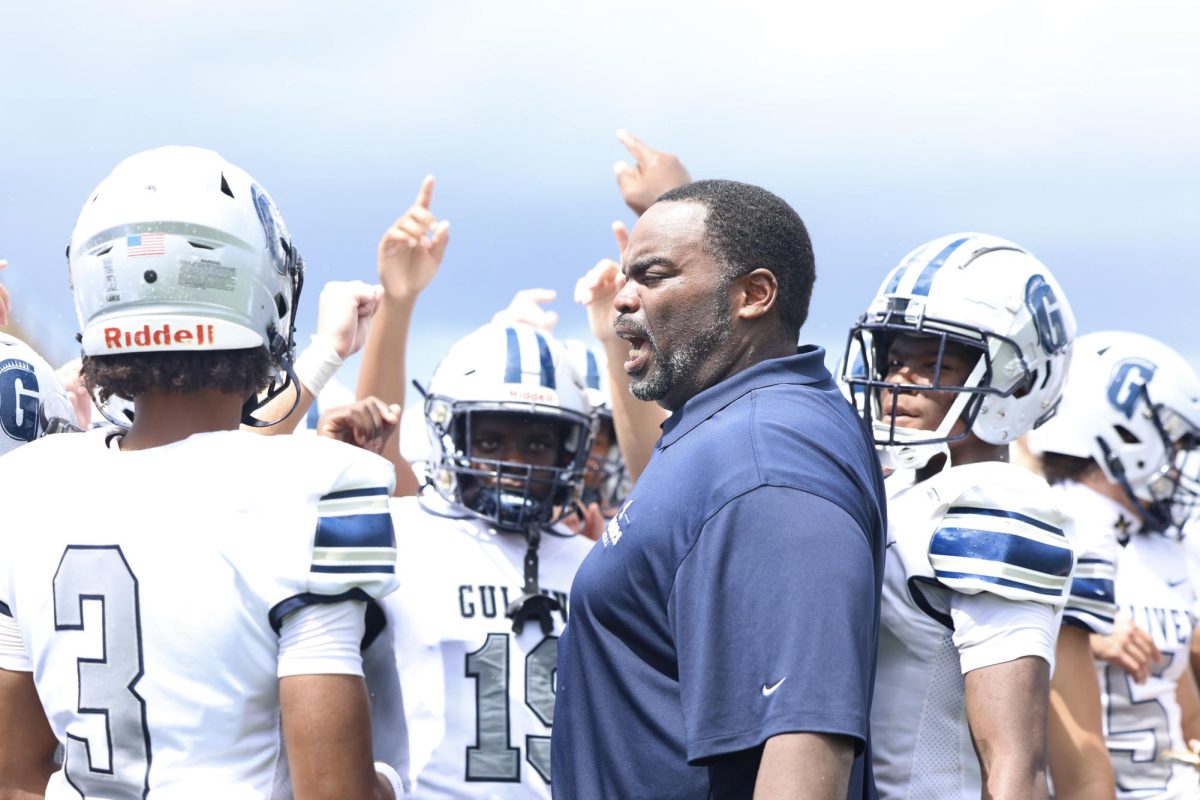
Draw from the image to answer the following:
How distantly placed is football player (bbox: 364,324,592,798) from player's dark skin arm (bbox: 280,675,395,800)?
0.94m

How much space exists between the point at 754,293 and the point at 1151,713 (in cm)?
273

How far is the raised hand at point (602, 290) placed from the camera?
4887 mm

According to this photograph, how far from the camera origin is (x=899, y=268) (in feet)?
10.9

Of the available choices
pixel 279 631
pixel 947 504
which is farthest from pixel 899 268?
pixel 279 631

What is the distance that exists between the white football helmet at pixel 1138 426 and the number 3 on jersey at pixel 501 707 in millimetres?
2313

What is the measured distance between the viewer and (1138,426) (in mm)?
4785

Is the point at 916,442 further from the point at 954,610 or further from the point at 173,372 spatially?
the point at 173,372

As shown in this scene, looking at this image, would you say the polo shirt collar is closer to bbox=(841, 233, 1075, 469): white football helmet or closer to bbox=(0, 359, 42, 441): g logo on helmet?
bbox=(841, 233, 1075, 469): white football helmet

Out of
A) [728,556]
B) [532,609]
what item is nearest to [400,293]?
[532,609]

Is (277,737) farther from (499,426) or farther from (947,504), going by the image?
(499,426)

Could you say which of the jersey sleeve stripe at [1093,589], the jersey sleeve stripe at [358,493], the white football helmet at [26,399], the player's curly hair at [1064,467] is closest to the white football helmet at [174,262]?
the jersey sleeve stripe at [358,493]

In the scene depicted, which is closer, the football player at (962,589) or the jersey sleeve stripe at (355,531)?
the jersey sleeve stripe at (355,531)

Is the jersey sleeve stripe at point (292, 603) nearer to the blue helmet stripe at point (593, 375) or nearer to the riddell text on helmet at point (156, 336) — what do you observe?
the riddell text on helmet at point (156, 336)

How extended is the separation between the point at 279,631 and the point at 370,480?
0.30m
